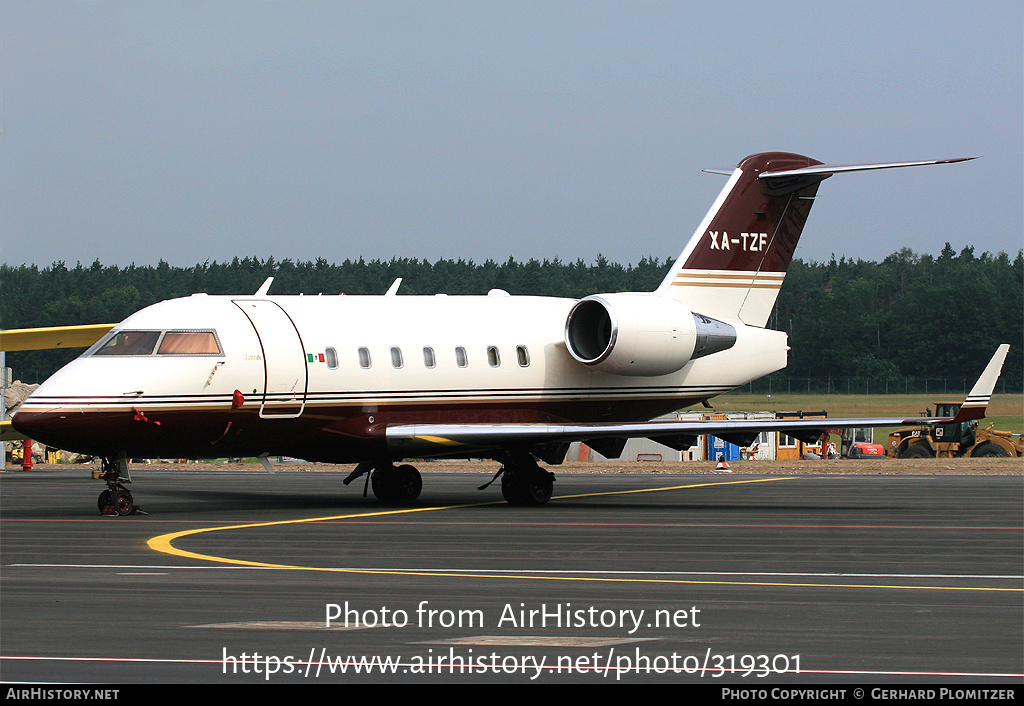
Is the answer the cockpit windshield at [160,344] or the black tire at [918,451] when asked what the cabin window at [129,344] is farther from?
the black tire at [918,451]

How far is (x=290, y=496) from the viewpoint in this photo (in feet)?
89.6

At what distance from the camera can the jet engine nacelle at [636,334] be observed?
25.7m

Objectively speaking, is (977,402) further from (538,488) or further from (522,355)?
(522,355)

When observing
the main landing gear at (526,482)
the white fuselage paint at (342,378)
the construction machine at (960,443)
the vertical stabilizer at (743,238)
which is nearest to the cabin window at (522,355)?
the white fuselage paint at (342,378)

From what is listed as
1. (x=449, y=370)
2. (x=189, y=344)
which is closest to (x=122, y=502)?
(x=189, y=344)

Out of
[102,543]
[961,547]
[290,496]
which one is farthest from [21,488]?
[961,547]

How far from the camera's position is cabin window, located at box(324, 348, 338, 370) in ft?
76.5

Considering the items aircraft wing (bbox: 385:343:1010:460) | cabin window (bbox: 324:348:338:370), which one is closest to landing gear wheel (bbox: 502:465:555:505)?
aircraft wing (bbox: 385:343:1010:460)

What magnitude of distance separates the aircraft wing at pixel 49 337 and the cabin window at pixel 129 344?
843cm

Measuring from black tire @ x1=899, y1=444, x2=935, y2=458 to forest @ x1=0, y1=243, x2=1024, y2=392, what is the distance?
49.8 feet

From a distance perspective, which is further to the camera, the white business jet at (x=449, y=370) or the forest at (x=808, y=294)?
the forest at (x=808, y=294)

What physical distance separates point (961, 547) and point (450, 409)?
10.5 meters

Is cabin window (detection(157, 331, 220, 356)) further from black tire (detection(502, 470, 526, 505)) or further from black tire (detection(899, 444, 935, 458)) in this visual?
black tire (detection(899, 444, 935, 458))

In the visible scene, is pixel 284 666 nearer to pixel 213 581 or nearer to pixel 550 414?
pixel 213 581
